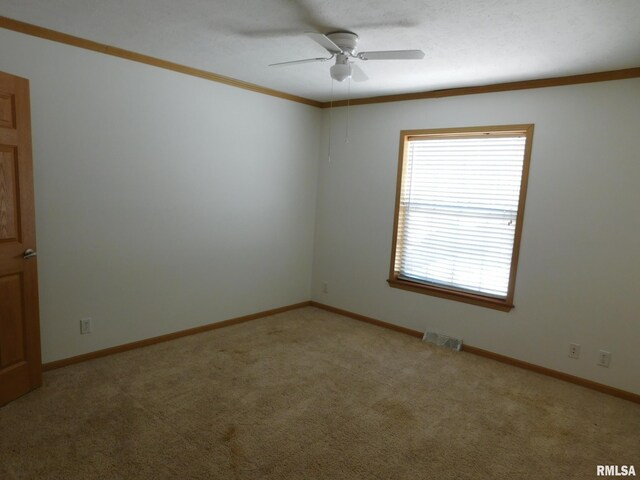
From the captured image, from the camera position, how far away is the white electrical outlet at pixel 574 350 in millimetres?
3326

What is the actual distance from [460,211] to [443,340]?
1.27 m

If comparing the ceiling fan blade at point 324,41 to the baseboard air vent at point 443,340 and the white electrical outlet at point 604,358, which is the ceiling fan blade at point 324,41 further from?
the white electrical outlet at point 604,358

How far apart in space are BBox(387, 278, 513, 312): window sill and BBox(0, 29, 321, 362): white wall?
136 cm

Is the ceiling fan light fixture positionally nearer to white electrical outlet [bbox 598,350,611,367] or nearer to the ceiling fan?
the ceiling fan

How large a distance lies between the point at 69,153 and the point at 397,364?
3089 mm

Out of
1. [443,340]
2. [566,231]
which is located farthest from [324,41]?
[443,340]

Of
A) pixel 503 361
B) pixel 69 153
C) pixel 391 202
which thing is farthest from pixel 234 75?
pixel 503 361

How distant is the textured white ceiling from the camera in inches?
Result: 85.9

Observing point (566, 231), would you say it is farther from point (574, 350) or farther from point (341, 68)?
point (341, 68)

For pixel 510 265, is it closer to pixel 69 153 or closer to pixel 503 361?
pixel 503 361

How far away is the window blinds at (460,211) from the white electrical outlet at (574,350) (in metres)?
0.66

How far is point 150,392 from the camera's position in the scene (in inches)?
112

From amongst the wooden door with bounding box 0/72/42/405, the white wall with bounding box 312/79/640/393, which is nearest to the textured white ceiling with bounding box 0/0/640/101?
the white wall with bounding box 312/79/640/393

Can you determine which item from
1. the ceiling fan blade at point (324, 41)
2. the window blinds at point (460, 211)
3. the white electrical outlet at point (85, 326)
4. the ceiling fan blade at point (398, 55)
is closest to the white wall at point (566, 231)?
the window blinds at point (460, 211)
